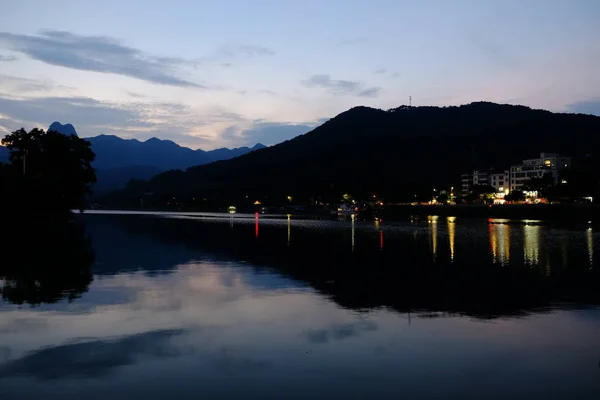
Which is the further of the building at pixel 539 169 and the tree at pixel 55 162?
the building at pixel 539 169

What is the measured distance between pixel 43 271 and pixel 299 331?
15795 mm

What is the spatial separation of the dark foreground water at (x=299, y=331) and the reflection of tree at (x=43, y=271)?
131mm

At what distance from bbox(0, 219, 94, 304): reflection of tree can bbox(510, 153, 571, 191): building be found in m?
147

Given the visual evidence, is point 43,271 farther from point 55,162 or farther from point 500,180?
point 500,180

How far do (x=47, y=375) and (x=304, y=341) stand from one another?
567cm

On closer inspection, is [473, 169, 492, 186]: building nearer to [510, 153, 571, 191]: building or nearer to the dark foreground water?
[510, 153, 571, 191]: building

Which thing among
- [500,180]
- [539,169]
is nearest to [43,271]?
[539,169]

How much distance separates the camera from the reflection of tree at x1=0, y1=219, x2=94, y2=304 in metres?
19.8

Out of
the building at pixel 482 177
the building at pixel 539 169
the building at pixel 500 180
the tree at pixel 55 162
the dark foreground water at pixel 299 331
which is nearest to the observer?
the dark foreground water at pixel 299 331

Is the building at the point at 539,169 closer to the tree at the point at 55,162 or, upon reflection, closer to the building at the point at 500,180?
the building at the point at 500,180

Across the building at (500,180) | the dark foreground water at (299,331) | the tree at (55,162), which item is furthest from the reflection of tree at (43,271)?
the building at (500,180)

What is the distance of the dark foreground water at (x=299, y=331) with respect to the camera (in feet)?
34.5

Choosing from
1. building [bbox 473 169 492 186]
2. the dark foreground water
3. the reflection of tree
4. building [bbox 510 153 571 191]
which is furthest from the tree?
building [bbox 473 169 492 186]

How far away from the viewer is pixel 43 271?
Answer: 25609 mm
